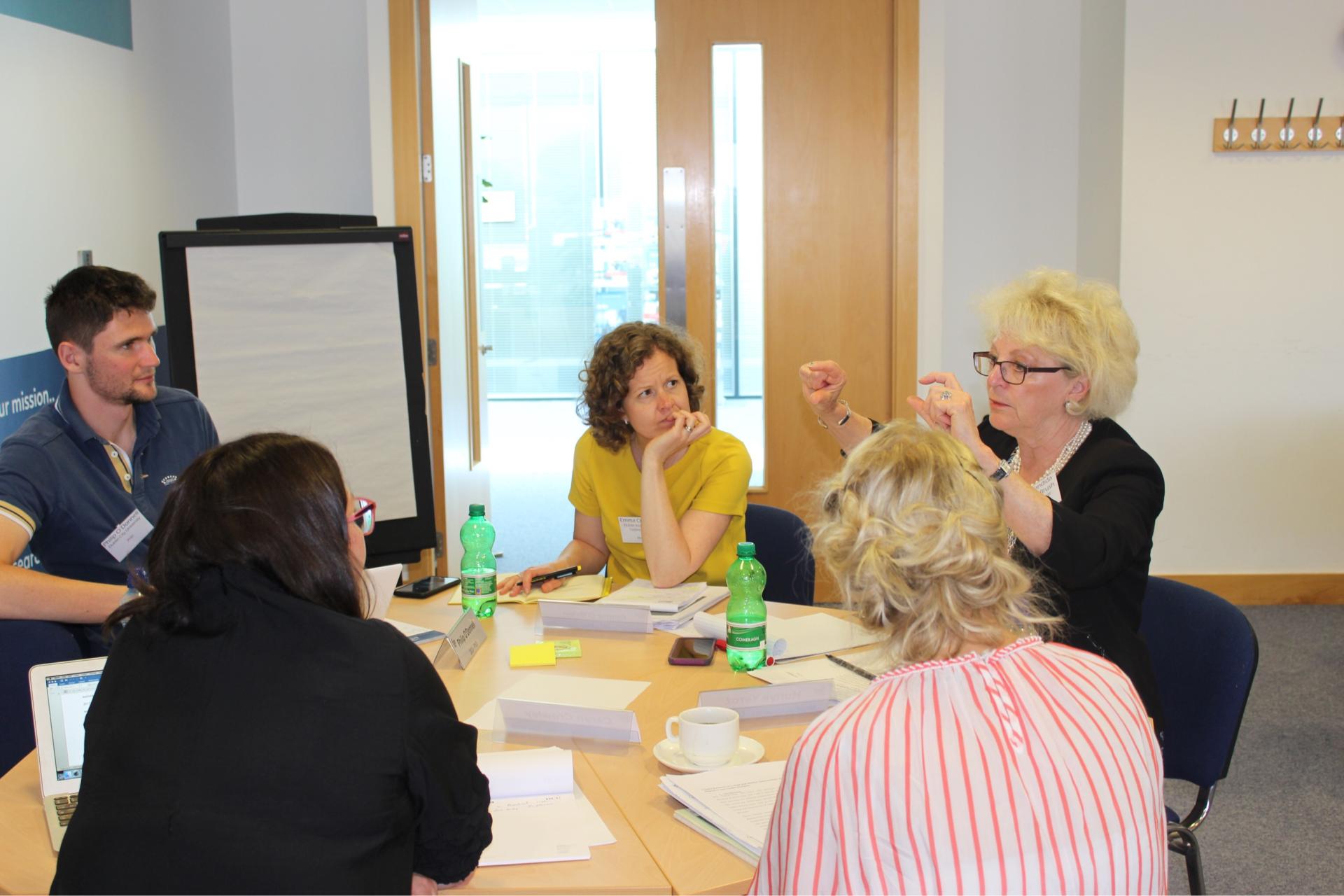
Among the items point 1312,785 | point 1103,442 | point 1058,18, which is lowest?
point 1312,785

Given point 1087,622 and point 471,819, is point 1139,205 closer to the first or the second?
point 1087,622

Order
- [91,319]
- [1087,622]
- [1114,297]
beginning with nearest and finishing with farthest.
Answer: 1. [1087,622]
2. [1114,297]
3. [91,319]

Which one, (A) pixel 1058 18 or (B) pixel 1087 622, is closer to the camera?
(B) pixel 1087 622

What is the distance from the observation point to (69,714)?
1.56 metres

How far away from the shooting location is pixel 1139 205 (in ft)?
15.3

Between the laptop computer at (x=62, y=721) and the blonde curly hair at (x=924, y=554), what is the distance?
42.1 inches

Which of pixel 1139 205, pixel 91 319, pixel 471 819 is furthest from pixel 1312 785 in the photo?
pixel 91 319

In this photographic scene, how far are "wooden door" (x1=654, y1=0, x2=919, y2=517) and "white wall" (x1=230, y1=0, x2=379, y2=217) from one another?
4.34 feet

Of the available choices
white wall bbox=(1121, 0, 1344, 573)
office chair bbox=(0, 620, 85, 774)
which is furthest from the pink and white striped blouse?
white wall bbox=(1121, 0, 1344, 573)

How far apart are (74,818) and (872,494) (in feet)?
3.13

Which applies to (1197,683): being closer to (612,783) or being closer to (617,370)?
(612,783)

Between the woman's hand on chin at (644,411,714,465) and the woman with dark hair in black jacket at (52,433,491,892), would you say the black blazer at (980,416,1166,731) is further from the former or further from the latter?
the woman with dark hair in black jacket at (52,433,491,892)

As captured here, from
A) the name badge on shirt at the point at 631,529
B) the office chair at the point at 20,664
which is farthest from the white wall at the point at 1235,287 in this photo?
the office chair at the point at 20,664

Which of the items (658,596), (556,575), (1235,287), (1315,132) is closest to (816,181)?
(1235,287)
